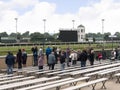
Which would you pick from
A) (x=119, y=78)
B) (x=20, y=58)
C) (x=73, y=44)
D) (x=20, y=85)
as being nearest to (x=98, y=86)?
(x=119, y=78)

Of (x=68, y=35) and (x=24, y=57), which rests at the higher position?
(x=68, y=35)

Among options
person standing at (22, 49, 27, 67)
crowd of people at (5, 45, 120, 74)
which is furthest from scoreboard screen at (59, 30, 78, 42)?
person standing at (22, 49, 27, 67)

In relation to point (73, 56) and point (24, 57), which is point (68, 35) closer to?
point (73, 56)

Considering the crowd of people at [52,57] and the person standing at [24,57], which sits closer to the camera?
the crowd of people at [52,57]

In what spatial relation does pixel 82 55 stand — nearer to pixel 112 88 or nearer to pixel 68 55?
pixel 68 55

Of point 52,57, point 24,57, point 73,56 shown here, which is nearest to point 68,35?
point 73,56

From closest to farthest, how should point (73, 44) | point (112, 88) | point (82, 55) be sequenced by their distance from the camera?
point (112, 88) < point (82, 55) < point (73, 44)

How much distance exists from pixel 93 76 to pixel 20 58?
647 cm

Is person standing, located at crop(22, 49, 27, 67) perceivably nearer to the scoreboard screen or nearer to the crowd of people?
the crowd of people

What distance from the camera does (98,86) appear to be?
17875mm

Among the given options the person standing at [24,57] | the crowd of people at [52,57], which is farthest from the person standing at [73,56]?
the person standing at [24,57]

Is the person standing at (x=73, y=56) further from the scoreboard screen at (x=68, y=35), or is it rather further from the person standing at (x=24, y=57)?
the scoreboard screen at (x=68, y=35)

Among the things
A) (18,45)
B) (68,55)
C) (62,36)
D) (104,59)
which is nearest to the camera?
(68,55)

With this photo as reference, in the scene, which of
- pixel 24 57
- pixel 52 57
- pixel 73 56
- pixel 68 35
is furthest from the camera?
pixel 68 35
